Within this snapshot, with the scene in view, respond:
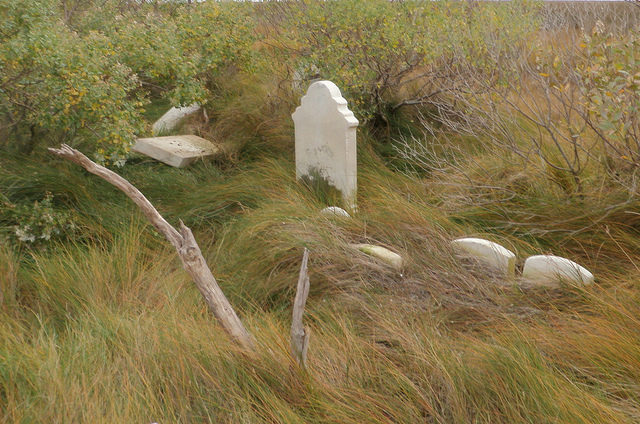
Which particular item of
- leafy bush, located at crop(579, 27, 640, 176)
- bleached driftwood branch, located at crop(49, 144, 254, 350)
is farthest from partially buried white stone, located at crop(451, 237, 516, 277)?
bleached driftwood branch, located at crop(49, 144, 254, 350)

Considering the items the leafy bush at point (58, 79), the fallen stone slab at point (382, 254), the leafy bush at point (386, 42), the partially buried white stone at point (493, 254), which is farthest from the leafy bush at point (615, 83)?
the leafy bush at point (58, 79)

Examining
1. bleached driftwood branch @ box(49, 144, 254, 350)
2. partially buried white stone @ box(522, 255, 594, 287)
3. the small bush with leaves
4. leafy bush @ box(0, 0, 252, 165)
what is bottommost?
the small bush with leaves

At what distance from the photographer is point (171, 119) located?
8961mm

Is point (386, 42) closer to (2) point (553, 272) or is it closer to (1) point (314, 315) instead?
(2) point (553, 272)

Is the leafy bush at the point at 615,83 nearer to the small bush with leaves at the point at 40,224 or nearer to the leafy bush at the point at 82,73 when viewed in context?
the leafy bush at the point at 82,73

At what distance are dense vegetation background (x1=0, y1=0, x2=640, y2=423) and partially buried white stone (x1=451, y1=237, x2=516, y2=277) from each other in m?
0.12

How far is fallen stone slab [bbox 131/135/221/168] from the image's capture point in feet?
23.6

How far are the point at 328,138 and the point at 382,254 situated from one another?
1.84 metres

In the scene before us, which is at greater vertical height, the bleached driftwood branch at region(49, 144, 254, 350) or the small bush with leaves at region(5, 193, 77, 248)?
the bleached driftwood branch at region(49, 144, 254, 350)

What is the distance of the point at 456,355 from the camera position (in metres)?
3.16

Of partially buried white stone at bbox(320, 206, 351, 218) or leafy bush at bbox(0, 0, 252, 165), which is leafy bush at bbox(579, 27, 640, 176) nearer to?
partially buried white stone at bbox(320, 206, 351, 218)

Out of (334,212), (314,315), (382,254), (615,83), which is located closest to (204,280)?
(314,315)

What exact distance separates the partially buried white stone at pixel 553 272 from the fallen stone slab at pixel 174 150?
3.99 m

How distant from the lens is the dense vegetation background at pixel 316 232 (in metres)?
2.94
